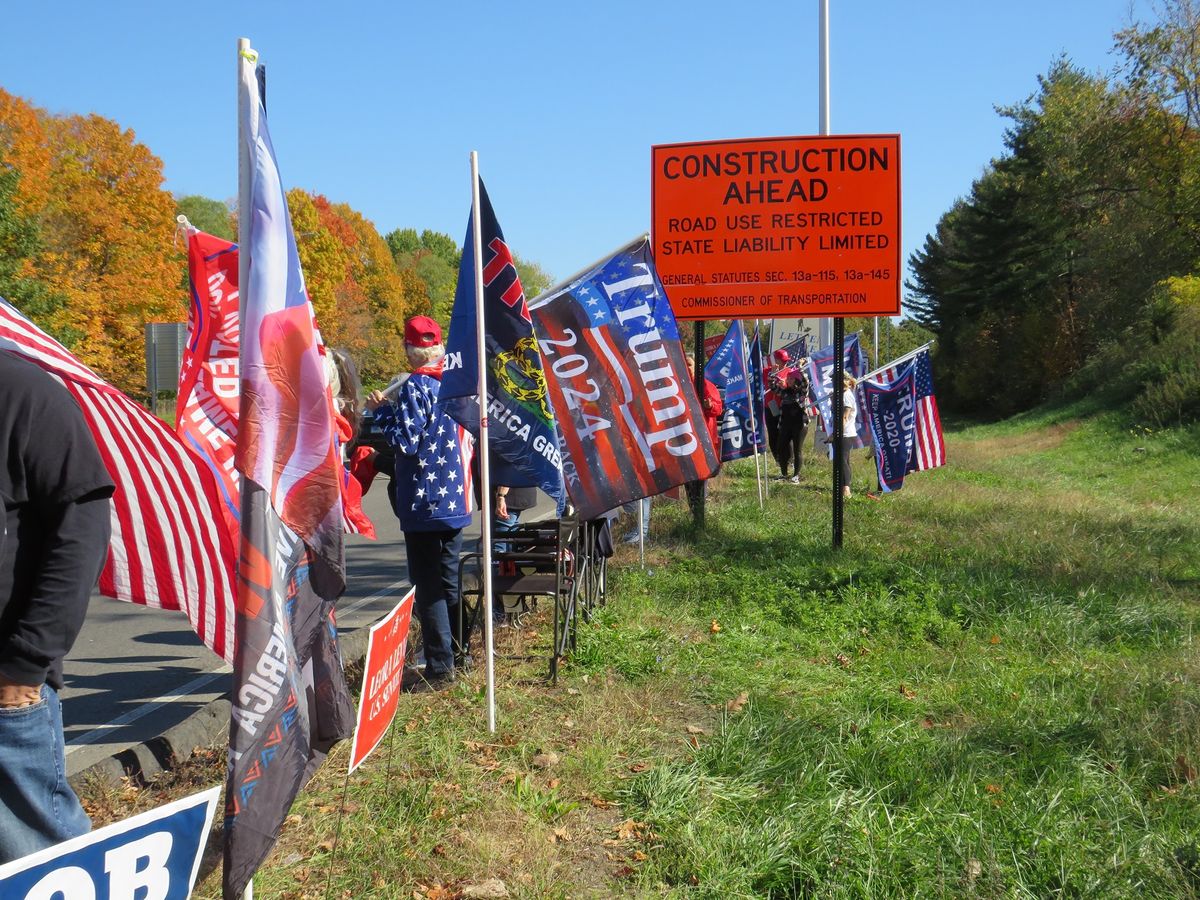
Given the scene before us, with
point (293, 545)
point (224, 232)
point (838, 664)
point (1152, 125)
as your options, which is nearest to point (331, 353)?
point (293, 545)

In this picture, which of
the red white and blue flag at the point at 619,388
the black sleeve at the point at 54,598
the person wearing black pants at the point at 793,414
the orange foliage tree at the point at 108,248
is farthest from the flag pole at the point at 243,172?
the orange foliage tree at the point at 108,248

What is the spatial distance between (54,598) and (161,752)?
273cm

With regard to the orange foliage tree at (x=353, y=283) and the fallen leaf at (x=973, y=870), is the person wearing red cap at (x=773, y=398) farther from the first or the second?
the orange foliage tree at (x=353, y=283)

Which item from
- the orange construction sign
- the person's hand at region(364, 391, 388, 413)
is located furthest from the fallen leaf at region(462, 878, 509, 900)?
the orange construction sign

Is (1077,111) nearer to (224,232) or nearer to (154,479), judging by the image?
(154,479)

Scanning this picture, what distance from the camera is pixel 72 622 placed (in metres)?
2.56

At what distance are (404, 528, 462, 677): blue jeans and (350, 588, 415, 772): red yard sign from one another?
6.23 feet

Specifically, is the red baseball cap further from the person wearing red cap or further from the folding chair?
the person wearing red cap

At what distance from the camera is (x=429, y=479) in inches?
219

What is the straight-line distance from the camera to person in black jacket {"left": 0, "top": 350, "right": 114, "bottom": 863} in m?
2.45

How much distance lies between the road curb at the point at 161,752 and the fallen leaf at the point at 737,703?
196cm

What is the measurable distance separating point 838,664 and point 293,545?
422cm

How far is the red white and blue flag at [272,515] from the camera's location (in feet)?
8.83

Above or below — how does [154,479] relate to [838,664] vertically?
above
